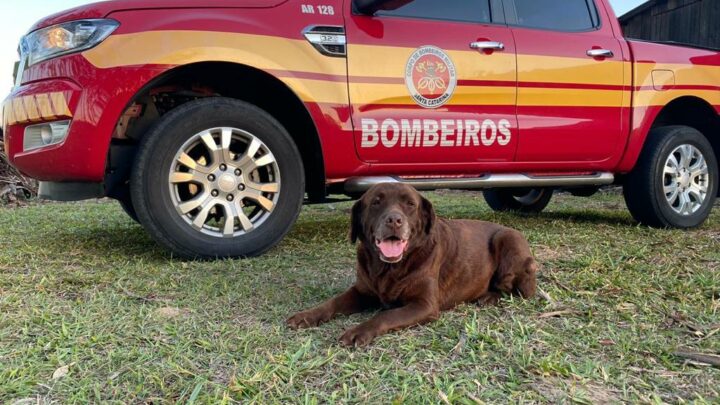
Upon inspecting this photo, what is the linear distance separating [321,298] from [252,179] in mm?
1113

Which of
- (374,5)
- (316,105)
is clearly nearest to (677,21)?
(374,5)

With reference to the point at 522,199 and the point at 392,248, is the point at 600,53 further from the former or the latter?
the point at 392,248

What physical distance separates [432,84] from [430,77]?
5 centimetres

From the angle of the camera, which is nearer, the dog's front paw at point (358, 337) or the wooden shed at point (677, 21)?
the dog's front paw at point (358, 337)

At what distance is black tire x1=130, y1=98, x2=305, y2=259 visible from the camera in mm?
3342

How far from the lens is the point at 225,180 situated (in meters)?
3.53

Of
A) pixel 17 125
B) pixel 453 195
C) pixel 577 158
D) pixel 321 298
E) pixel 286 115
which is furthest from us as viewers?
pixel 453 195

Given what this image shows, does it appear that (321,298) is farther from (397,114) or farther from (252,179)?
(397,114)

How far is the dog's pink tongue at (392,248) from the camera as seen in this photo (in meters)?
2.47

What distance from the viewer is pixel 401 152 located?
4.02 metres

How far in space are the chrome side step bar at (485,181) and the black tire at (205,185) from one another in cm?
45

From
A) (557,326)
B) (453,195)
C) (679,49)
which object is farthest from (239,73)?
(453,195)

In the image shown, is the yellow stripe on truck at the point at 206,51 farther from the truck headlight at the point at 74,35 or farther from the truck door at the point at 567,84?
the truck door at the point at 567,84

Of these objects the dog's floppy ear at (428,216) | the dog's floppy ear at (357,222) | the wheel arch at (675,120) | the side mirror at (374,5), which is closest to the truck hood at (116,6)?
the side mirror at (374,5)
